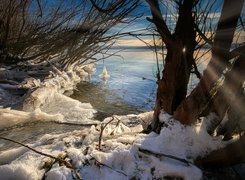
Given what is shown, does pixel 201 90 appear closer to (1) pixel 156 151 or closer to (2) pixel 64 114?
(1) pixel 156 151

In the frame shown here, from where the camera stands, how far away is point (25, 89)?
5883 mm

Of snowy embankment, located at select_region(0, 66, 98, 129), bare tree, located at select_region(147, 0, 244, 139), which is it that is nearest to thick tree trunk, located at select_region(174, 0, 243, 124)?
bare tree, located at select_region(147, 0, 244, 139)

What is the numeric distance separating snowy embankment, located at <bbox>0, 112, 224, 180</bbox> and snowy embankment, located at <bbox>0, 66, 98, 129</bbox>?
1969 mm

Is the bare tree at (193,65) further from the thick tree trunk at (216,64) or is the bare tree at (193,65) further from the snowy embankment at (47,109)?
the snowy embankment at (47,109)

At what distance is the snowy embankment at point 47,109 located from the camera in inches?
177

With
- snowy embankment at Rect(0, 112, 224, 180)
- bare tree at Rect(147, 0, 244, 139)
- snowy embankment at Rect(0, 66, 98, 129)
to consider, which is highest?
bare tree at Rect(147, 0, 244, 139)

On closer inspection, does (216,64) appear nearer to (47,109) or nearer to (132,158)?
(132,158)

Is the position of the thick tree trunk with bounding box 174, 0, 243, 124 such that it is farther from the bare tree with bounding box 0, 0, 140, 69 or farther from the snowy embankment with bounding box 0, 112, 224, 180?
the bare tree with bounding box 0, 0, 140, 69

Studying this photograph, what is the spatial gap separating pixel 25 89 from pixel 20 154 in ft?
10.9

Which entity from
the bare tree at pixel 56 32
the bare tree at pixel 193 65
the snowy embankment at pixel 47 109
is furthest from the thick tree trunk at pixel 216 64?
the bare tree at pixel 56 32

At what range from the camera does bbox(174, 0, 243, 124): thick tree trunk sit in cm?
218

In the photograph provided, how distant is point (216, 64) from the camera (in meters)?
2.29

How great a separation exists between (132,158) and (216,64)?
0.81 meters

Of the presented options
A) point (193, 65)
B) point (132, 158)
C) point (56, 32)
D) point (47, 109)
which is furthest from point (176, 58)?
point (56, 32)
